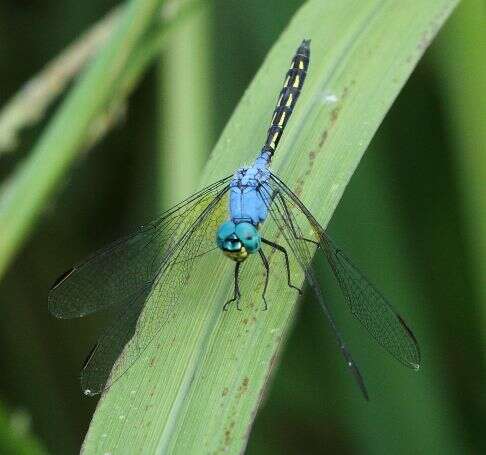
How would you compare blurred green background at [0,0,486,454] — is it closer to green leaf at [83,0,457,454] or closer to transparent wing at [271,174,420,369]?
green leaf at [83,0,457,454]

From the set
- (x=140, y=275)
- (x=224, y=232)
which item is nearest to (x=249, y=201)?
(x=224, y=232)

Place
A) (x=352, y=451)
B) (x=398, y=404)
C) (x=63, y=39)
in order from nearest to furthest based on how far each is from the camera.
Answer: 1. (x=398, y=404)
2. (x=352, y=451)
3. (x=63, y=39)

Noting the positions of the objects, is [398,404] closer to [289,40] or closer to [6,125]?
[289,40]

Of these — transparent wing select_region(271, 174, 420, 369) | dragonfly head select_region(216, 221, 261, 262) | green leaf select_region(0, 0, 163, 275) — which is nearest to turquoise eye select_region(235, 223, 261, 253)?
dragonfly head select_region(216, 221, 261, 262)

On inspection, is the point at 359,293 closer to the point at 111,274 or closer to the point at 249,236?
the point at 249,236

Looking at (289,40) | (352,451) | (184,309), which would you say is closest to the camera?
(184,309)

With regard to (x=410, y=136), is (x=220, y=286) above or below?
below

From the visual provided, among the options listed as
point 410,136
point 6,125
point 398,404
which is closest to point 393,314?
point 398,404
